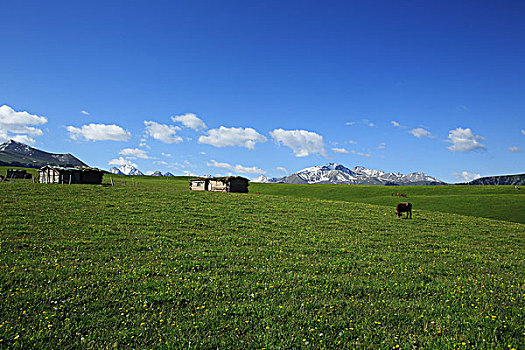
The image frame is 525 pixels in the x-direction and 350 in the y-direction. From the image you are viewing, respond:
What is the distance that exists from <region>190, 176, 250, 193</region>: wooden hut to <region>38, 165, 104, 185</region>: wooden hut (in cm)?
2515

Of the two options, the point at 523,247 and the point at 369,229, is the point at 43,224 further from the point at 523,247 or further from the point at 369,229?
the point at 523,247

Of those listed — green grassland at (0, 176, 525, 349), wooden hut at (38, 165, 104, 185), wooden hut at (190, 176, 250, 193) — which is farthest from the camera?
wooden hut at (190, 176, 250, 193)

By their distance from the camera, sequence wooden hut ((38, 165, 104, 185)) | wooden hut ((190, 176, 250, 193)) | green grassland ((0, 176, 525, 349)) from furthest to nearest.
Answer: wooden hut ((190, 176, 250, 193))
wooden hut ((38, 165, 104, 185))
green grassland ((0, 176, 525, 349))

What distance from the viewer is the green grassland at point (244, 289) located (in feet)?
Result: 26.5

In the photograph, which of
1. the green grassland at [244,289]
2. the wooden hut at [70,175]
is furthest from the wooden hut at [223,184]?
the green grassland at [244,289]

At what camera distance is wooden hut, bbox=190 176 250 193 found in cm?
7288

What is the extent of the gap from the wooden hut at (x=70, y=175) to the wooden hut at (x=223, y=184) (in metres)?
25.1

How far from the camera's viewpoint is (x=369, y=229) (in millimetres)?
27203

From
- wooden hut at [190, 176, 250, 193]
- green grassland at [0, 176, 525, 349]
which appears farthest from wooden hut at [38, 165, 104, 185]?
green grassland at [0, 176, 525, 349]

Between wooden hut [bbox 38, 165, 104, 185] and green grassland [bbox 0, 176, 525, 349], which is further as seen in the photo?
wooden hut [bbox 38, 165, 104, 185]

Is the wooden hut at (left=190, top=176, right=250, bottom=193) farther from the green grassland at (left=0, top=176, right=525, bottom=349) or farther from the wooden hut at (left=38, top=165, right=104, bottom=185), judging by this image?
the green grassland at (left=0, top=176, right=525, bottom=349)

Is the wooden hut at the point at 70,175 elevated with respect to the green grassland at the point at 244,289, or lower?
elevated

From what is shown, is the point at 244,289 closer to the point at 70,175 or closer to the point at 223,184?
the point at 223,184

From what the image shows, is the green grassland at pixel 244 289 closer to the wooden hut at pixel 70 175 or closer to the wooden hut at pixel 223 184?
the wooden hut at pixel 223 184
